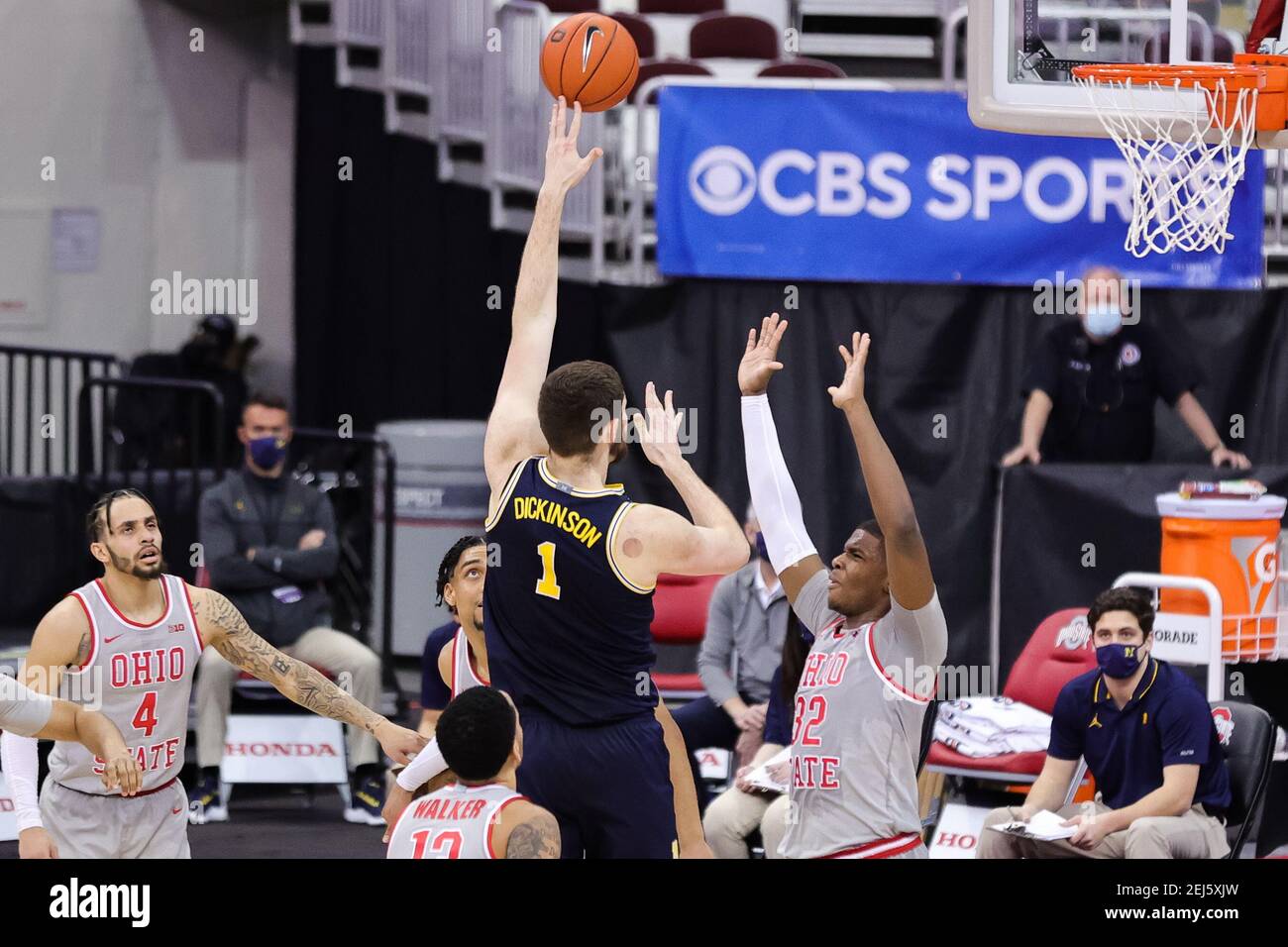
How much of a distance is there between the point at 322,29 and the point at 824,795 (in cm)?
823

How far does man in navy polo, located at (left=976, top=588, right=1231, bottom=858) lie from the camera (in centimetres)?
631

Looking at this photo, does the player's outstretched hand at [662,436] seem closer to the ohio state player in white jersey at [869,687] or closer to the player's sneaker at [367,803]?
the ohio state player in white jersey at [869,687]

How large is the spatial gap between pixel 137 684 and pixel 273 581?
112 inches

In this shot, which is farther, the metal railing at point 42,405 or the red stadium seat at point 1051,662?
the metal railing at point 42,405

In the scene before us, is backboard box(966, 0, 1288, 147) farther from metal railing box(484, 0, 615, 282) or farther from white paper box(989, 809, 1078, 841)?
metal railing box(484, 0, 615, 282)

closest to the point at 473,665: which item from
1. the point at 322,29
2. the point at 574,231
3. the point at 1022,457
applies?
the point at 1022,457

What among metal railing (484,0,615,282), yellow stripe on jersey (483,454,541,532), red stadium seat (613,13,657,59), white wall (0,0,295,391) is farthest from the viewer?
red stadium seat (613,13,657,59)

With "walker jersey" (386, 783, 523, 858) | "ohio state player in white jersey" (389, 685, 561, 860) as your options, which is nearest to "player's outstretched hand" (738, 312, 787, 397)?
"ohio state player in white jersey" (389, 685, 561, 860)

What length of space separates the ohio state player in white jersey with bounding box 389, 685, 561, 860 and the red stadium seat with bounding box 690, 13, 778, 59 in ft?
30.0

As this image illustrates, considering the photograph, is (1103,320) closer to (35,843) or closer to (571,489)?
(571,489)

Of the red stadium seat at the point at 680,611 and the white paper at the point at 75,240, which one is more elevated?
the white paper at the point at 75,240

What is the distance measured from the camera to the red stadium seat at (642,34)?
41.2ft

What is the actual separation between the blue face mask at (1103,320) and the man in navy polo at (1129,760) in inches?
124

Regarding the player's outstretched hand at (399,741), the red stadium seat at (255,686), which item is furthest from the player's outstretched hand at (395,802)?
the red stadium seat at (255,686)
